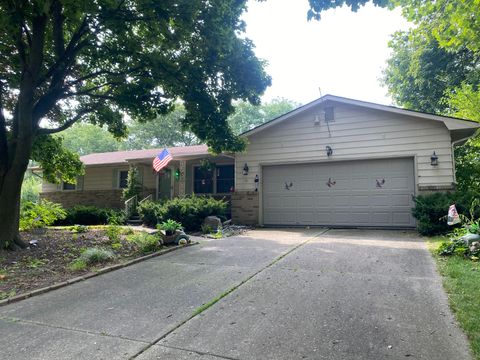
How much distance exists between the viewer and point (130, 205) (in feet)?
47.8

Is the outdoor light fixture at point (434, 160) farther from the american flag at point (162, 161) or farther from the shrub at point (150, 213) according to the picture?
the american flag at point (162, 161)

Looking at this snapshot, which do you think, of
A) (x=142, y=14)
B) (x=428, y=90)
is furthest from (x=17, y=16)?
(x=428, y=90)

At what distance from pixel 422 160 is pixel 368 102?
8.15ft

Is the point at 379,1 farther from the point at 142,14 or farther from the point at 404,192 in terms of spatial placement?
the point at 404,192

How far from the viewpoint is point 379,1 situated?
13.5 ft

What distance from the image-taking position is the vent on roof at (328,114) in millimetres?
11094

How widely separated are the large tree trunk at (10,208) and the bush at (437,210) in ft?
33.0

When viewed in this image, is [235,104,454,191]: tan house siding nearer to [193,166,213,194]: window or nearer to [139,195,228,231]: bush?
[139,195,228,231]: bush

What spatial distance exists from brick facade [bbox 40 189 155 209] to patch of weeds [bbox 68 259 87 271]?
10.5 metres

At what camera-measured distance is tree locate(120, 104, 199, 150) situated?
40.8m

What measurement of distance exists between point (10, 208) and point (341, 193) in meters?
9.38

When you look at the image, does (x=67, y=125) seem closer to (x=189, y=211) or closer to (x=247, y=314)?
(x=189, y=211)

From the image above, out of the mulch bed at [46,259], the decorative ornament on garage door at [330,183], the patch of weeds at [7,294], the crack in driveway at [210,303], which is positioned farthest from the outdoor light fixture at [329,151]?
the patch of weeds at [7,294]

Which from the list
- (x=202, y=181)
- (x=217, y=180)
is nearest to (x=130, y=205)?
(x=202, y=181)
